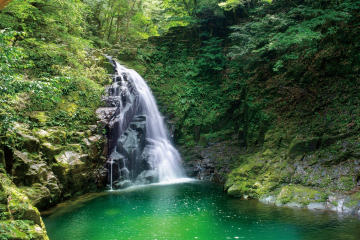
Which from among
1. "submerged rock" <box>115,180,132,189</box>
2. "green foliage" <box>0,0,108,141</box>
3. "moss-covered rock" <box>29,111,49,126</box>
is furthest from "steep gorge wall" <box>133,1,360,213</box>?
"moss-covered rock" <box>29,111,49,126</box>

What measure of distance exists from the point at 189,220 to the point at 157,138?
8929 millimetres

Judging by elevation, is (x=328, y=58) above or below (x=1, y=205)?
above

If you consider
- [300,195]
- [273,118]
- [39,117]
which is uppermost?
[39,117]

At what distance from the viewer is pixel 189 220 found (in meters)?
7.93

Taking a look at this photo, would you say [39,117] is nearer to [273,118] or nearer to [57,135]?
[57,135]

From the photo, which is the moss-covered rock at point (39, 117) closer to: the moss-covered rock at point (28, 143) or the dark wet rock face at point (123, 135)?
the moss-covered rock at point (28, 143)

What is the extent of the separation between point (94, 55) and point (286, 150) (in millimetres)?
13841

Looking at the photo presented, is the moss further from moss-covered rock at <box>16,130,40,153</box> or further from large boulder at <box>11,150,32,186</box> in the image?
moss-covered rock at <box>16,130,40,153</box>

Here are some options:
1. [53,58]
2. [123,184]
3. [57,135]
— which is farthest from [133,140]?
[53,58]

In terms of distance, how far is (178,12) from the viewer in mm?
23016

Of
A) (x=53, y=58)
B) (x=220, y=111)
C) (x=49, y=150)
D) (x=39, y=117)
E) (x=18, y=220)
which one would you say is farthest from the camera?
(x=220, y=111)

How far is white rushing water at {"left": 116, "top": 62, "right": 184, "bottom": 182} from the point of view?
14695 mm

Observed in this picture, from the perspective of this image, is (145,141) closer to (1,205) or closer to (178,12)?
(1,205)

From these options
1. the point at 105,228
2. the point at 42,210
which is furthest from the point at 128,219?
the point at 42,210
